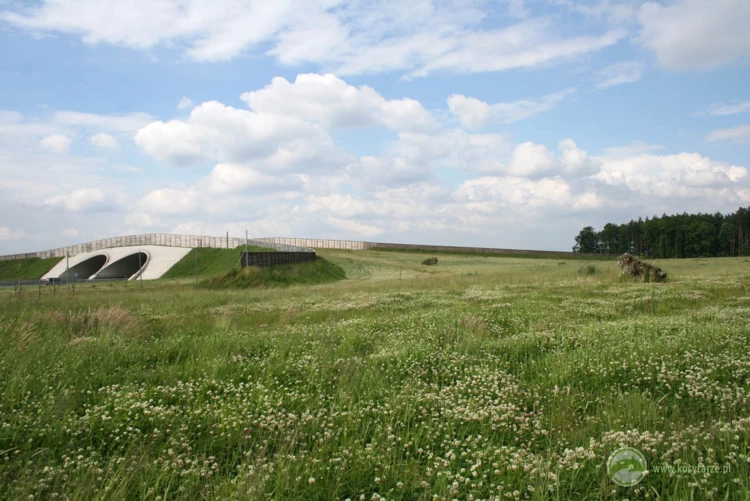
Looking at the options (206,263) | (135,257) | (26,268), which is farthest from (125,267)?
(26,268)

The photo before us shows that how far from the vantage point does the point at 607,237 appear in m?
150

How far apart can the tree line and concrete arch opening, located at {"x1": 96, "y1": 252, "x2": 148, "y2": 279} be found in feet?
401

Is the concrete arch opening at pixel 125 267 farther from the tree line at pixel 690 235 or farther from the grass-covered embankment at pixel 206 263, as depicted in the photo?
the tree line at pixel 690 235

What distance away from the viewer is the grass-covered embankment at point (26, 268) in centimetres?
6788

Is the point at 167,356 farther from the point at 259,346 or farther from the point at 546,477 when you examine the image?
the point at 546,477

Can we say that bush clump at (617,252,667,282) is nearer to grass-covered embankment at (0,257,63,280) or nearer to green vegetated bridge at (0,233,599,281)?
green vegetated bridge at (0,233,599,281)

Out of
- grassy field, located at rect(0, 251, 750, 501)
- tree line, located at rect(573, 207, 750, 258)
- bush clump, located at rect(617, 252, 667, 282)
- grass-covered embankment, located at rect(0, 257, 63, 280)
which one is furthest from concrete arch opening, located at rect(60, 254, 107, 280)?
tree line, located at rect(573, 207, 750, 258)

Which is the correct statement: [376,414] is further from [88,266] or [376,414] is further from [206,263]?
[88,266]

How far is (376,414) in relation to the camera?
5.62 metres

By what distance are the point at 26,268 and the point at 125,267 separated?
19.0 metres

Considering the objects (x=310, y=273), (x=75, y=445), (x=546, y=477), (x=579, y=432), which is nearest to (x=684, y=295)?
(x=579, y=432)

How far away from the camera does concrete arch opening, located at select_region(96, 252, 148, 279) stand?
212ft

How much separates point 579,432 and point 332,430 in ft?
9.15

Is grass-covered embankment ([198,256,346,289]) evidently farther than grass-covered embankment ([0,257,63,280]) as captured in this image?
No
